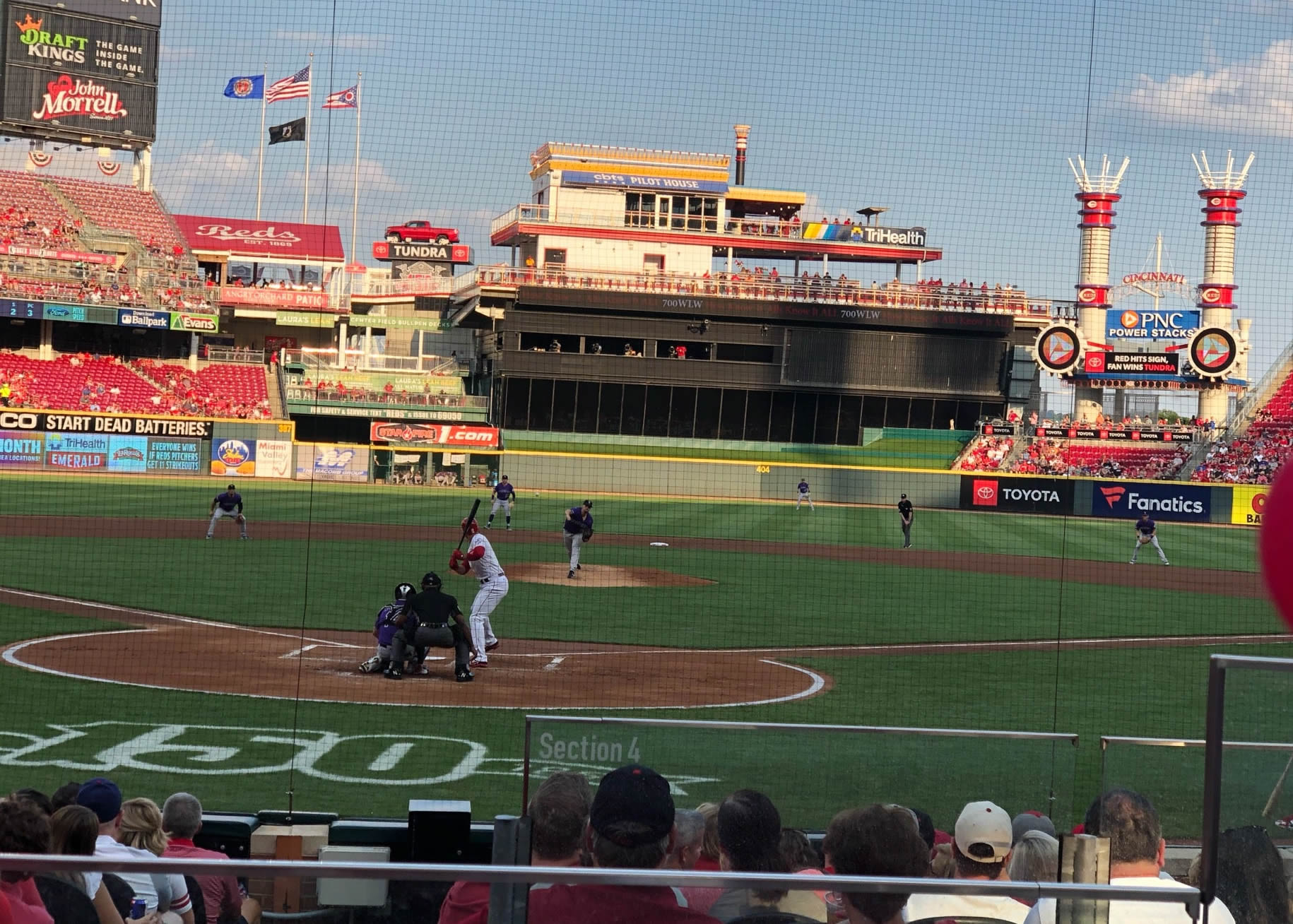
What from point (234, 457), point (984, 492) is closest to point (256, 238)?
point (234, 457)

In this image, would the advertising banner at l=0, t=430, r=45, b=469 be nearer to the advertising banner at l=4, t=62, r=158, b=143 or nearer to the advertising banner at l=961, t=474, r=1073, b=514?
the advertising banner at l=4, t=62, r=158, b=143

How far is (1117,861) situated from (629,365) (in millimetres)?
44359

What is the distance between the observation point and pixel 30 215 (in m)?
48.0

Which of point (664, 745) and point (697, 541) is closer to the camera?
point (664, 745)

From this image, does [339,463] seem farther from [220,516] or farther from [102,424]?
[220,516]

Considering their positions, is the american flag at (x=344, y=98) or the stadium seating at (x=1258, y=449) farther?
the stadium seating at (x=1258, y=449)

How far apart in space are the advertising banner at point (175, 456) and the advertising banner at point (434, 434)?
610 centimetres

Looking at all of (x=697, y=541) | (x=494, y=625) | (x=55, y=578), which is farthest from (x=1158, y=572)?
(x=55, y=578)

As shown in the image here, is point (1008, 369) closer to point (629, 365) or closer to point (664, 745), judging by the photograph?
point (629, 365)

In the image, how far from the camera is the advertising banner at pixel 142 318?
4547cm

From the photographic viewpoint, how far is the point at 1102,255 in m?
51.1

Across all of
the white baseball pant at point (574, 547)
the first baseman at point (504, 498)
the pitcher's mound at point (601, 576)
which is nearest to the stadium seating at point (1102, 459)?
the first baseman at point (504, 498)

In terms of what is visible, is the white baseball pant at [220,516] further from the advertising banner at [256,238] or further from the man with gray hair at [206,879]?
the advertising banner at [256,238]

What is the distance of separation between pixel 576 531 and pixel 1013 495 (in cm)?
2233
